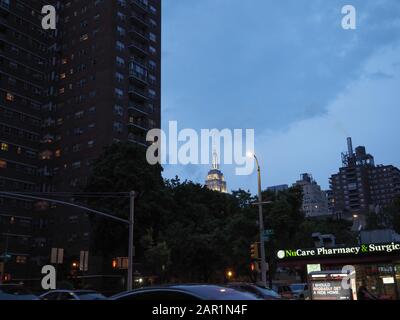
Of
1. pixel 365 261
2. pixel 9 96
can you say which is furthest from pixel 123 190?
pixel 9 96

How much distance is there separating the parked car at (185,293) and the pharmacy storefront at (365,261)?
29.8 meters

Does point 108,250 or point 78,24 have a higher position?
point 78,24

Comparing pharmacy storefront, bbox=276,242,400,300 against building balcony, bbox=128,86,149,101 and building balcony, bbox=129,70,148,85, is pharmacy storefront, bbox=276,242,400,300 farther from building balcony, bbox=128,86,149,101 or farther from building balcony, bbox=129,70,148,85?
building balcony, bbox=129,70,148,85

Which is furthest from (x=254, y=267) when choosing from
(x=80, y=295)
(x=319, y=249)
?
(x=80, y=295)

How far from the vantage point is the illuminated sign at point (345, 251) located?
117 feet

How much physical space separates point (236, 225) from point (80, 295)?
1401 inches

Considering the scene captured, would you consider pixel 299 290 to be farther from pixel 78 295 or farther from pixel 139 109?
pixel 139 109

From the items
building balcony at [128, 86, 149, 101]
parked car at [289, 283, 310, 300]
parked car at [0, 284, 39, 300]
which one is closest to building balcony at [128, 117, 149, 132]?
building balcony at [128, 86, 149, 101]

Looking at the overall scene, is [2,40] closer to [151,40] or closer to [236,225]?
[151,40]

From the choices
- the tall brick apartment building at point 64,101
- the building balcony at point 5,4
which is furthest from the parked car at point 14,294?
the building balcony at point 5,4

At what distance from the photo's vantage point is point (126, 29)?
90000mm

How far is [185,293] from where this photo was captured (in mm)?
6672

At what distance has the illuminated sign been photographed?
1408 inches

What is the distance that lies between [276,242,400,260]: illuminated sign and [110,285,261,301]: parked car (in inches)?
1256
